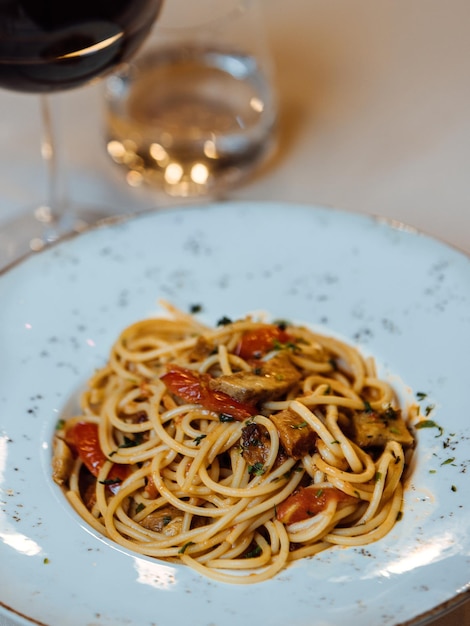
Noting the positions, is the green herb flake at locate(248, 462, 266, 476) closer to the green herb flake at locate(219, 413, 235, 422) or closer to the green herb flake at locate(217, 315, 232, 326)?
the green herb flake at locate(219, 413, 235, 422)

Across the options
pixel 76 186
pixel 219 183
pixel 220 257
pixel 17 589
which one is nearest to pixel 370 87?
pixel 219 183

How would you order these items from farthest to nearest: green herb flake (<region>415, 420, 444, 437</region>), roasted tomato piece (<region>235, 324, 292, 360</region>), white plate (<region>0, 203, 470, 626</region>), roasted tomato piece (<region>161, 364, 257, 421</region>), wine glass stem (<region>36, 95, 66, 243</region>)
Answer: wine glass stem (<region>36, 95, 66, 243</region>) < roasted tomato piece (<region>235, 324, 292, 360</region>) < roasted tomato piece (<region>161, 364, 257, 421</region>) < green herb flake (<region>415, 420, 444, 437</region>) < white plate (<region>0, 203, 470, 626</region>)

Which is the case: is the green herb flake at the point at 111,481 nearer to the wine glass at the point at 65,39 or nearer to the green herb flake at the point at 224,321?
the green herb flake at the point at 224,321

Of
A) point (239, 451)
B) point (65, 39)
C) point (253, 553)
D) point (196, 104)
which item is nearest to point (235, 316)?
point (239, 451)

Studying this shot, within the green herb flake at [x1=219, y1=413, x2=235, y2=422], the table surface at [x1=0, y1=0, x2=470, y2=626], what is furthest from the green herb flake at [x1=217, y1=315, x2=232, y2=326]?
the table surface at [x1=0, y1=0, x2=470, y2=626]

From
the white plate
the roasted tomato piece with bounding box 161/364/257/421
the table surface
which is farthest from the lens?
the table surface

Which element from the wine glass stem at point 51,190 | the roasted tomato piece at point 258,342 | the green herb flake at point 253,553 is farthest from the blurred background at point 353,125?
the green herb flake at point 253,553

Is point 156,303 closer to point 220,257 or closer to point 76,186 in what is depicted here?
point 220,257
